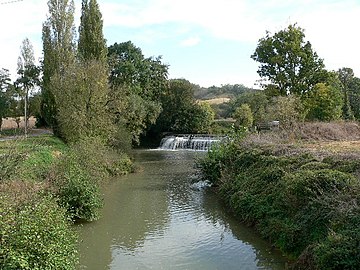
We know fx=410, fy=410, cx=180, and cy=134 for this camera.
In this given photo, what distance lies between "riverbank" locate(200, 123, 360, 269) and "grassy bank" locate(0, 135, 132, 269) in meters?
6.11

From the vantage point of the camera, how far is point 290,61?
3578cm

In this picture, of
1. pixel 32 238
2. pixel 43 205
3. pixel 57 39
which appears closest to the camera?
pixel 32 238

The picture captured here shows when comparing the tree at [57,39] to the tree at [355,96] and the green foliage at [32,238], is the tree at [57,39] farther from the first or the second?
the tree at [355,96]

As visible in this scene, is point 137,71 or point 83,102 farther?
point 137,71

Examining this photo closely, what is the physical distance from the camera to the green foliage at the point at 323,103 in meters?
33.3

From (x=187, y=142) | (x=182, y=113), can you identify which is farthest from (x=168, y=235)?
(x=182, y=113)

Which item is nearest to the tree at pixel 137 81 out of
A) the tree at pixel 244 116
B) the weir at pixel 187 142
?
the weir at pixel 187 142

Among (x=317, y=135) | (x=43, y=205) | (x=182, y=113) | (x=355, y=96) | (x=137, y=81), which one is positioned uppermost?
(x=137, y=81)

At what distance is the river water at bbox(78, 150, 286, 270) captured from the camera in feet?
40.2

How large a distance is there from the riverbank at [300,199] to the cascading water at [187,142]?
20.3 metres

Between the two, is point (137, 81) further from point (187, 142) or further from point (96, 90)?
point (96, 90)

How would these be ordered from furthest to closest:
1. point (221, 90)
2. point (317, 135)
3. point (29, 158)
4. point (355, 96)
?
point (221, 90)
point (355, 96)
point (317, 135)
point (29, 158)

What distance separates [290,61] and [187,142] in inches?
553

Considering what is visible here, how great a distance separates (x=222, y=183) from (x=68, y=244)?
1187cm
